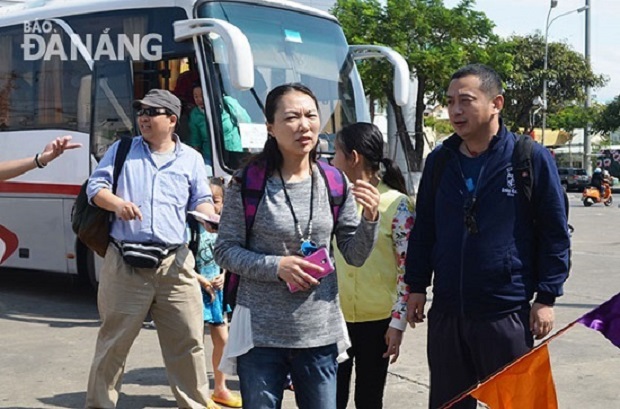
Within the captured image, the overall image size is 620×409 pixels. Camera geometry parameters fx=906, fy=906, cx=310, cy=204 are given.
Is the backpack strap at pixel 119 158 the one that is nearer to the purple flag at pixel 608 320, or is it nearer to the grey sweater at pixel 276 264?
the grey sweater at pixel 276 264

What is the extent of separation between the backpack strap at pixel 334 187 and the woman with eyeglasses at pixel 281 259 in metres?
0.02

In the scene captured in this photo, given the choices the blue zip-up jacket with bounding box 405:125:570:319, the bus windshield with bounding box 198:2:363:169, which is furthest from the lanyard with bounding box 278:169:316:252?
the bus windshield with bounding box 198:2:363:169

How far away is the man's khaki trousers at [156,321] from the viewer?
16.7 ft

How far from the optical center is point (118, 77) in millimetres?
9344

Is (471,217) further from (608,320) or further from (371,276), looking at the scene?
(371,276)

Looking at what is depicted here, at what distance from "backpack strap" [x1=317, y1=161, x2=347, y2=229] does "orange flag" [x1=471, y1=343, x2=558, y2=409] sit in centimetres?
84

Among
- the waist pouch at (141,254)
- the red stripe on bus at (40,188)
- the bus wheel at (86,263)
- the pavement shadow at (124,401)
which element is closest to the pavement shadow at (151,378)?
the pavement shadow at (124,401)

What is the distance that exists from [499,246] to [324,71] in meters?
6.61

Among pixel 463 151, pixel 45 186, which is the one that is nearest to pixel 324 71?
pixel 45 186

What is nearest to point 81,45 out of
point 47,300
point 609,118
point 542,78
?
point 47,300

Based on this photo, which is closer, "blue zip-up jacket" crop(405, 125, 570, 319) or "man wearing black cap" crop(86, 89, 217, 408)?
"blue zip-up jacket" crop(405, 125, 570, 319)

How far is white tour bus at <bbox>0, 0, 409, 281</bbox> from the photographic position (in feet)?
28.9

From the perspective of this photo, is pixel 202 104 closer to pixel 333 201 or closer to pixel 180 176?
pixel 180 176

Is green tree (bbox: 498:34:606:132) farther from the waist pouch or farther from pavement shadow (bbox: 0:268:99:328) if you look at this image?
the waist pouch
